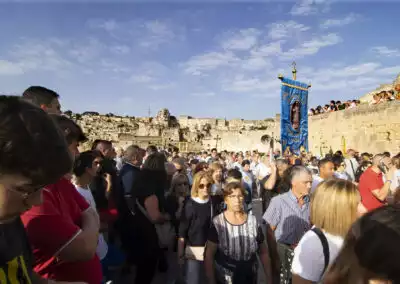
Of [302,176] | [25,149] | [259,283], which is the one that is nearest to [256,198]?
[259,283]

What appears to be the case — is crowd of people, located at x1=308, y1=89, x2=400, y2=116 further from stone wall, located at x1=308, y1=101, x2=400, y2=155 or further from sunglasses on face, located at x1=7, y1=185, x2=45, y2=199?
sunglasses on face, located at x1=7, y1=185, x2=45, y2=199

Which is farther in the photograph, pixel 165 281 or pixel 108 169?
pixel 108 169

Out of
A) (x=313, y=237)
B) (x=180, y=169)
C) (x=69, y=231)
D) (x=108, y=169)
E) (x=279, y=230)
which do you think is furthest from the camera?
(x=180, y=169)

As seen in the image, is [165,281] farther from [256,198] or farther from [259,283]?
[256,198]

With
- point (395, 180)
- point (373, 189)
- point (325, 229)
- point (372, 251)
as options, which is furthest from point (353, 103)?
point (372, 251)

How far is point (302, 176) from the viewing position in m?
3.52

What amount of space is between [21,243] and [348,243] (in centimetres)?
121

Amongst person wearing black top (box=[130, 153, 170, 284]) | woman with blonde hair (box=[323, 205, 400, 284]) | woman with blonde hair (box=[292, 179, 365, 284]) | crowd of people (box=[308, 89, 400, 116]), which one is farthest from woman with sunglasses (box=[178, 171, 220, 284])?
crowd of people (box=[308, 89, 400, 116])

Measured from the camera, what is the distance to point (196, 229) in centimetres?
348

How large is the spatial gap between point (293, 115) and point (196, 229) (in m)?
8.85

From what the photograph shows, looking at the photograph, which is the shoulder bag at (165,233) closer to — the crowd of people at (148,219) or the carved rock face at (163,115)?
the crowd of people at (148,219)

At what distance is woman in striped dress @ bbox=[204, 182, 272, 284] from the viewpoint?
9.49 ft

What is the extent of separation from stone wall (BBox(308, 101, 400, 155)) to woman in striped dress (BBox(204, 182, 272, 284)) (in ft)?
47.5

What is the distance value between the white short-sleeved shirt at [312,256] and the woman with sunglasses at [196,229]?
1616mm
